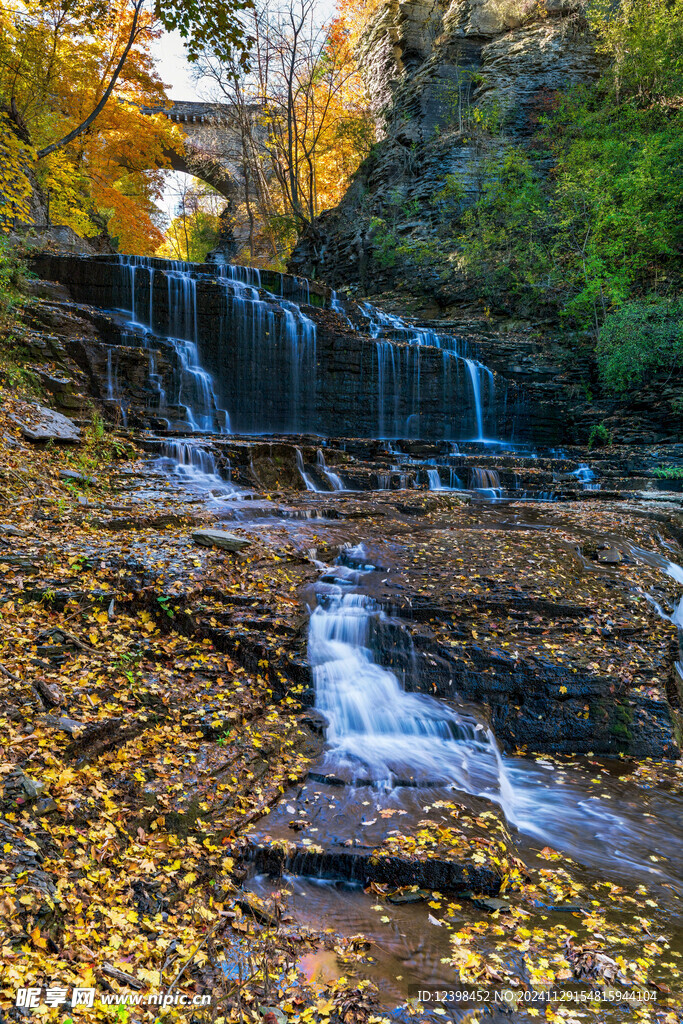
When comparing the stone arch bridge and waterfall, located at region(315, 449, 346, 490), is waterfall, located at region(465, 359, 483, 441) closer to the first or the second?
waterfall, located at region(315, 449, 346, 490)

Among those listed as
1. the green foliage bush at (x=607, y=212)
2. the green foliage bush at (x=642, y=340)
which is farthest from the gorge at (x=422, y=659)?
the green foliage bush at (x=607, y=212)

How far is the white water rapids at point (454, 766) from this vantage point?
4043 mm

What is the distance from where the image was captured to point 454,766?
14.7 feet

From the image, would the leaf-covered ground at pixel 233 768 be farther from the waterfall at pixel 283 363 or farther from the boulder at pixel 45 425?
the waterfall at pixel 283 363

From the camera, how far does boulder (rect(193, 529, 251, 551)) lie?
6.31 m

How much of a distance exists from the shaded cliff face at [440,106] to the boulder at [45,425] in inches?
623

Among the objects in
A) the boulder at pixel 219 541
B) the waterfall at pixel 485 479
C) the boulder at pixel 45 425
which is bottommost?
the boulder at pixel 219 541

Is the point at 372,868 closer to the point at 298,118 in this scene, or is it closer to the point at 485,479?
the point at 485,479

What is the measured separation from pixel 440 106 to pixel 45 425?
23781 millimetres

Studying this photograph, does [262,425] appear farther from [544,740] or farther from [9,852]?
[9,852]

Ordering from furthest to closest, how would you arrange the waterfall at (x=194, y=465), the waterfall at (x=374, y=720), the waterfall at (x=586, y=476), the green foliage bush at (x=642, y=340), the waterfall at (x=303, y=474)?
1. the green foliage bush at (x=642, y=340)
2. the waterfall at (x=586, y=476)
3. the waterfall at (x=303, y=474)
4. the waterfall at (x=194, y=465)
5. the waterfall at (x=374, y=720)

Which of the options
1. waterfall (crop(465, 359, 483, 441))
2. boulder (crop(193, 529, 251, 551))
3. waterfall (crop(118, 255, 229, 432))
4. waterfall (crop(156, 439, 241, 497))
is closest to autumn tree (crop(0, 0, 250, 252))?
waterfall (crop(118, 255, 229, 432))

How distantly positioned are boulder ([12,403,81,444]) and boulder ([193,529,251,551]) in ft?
12.2

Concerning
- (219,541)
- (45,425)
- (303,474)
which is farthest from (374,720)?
(45,425)
